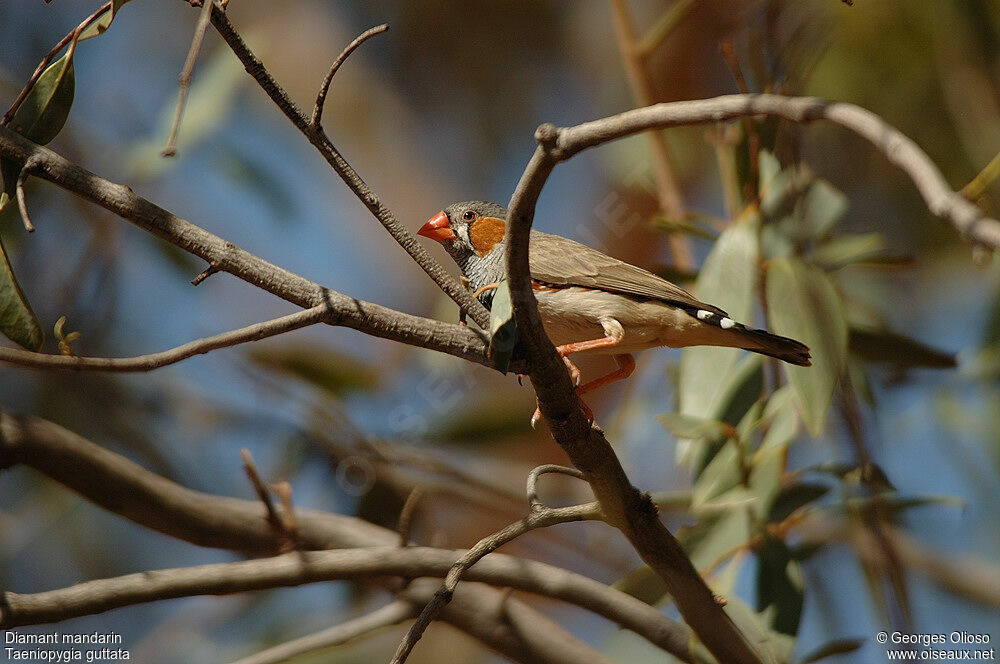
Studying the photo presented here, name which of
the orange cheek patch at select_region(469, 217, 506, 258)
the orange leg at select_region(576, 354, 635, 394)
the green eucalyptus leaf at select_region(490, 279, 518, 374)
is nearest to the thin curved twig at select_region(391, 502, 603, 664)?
the green eucalyptus leaf at select_region(490, 279, 518, 374)

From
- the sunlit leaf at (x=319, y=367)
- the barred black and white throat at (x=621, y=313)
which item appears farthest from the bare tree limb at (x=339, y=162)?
the sunlit leaf at (x=319, y=367)

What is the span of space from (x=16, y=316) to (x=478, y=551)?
95 cm

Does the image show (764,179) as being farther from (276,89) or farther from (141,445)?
(141,445)

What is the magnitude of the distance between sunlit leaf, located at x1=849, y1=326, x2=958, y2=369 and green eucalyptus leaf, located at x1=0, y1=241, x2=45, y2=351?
2.47 meters

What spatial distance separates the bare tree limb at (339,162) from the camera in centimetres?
140

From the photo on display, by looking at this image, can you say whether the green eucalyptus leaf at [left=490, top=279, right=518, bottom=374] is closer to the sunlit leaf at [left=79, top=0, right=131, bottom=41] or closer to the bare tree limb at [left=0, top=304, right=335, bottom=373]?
the bare tree limb at [left=0, top=304, right=335, bottom=373]

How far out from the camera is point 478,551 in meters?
1.63

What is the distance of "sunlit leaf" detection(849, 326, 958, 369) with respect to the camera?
2.87m

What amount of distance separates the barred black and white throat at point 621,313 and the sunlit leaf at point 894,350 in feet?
2.56

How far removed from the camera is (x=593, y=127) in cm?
120

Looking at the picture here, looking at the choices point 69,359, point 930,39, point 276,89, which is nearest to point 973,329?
point 930,39

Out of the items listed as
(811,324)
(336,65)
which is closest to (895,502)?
(811,324)

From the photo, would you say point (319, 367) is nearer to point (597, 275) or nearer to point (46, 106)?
point (597, 275)

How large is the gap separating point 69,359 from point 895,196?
4782mm
